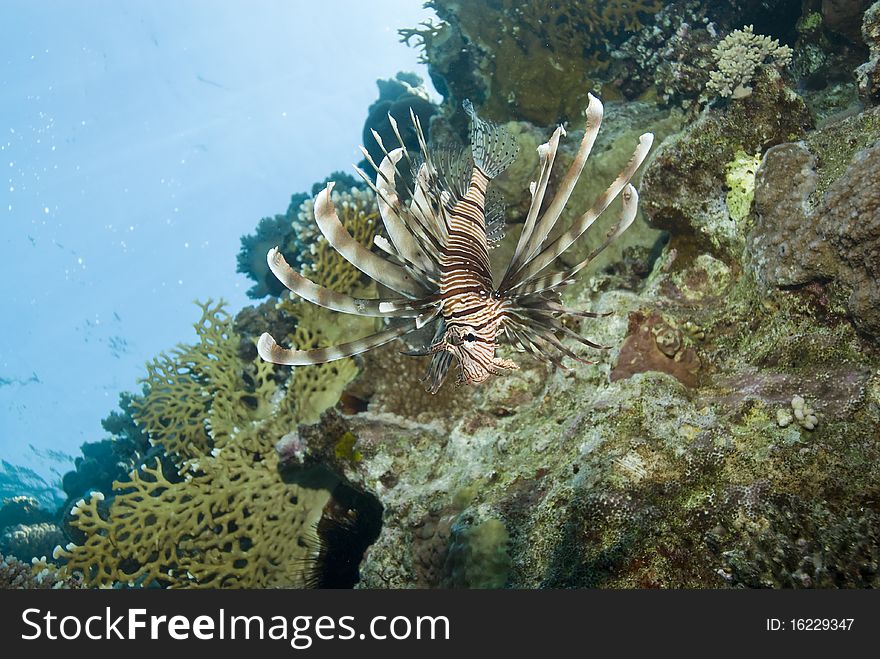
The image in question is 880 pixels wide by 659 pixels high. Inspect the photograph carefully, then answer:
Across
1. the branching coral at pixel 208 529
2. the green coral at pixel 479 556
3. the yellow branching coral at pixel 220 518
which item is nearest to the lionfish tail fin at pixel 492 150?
the green coral at pixel 479 556

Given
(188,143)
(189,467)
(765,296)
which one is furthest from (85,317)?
(765,296)

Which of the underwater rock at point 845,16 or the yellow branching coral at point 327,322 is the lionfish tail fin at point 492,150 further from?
the underwater rock at point 845,16

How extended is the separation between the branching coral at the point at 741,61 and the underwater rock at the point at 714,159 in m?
0.11

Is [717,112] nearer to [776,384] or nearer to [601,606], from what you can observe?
[776,384]

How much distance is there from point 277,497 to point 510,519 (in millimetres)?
3454

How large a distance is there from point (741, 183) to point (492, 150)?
1836 millimetres

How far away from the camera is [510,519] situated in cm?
271

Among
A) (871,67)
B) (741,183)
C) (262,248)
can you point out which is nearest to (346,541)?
(741,183)

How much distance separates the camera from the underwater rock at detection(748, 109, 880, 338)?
245 cm

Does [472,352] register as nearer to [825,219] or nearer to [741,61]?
[825,219]

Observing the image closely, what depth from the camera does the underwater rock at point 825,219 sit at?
245 centimetres

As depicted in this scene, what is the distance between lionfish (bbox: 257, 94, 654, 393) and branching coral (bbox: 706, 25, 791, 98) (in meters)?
2.44

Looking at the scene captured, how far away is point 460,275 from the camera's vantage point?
254 centimetres

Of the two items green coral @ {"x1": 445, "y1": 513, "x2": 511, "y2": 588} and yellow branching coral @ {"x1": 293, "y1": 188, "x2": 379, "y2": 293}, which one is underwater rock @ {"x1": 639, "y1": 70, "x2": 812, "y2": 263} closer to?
green coral @ {"x1": 445, "y1": 513, "x2": 511, "y2": 588}
